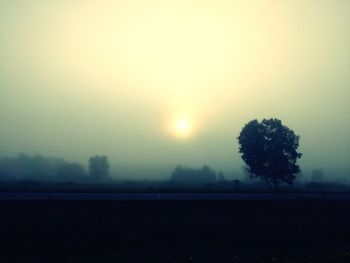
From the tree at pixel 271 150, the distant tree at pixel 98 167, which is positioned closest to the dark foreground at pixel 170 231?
the tree at pixel 271 150

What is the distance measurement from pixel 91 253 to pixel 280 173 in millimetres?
55371

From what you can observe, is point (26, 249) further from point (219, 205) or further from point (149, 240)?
point (219, 205)

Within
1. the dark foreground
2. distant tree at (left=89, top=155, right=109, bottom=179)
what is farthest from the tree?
distant tree at (left=89, top=155, right=109, bottom=179)

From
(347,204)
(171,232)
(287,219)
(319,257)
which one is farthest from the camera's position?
(347,204)

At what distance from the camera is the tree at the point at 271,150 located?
240ft

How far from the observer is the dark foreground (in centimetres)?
2239

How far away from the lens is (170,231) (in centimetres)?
2828

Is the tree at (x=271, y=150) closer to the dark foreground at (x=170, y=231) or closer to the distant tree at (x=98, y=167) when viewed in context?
the dark foreground at (x=170, y=231)

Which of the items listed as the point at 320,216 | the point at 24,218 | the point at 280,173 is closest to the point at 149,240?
the point at 24,218

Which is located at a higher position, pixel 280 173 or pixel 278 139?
pixel 278 139

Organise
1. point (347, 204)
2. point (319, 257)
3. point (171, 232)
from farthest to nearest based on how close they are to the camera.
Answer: point (347, 204)
point (171, 232)
point (319, 257)

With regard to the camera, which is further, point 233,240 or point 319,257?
point 233,240

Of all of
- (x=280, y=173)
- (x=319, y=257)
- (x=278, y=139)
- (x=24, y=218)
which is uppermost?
(x=278, y=139)

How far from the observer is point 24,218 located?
93.5 ft
